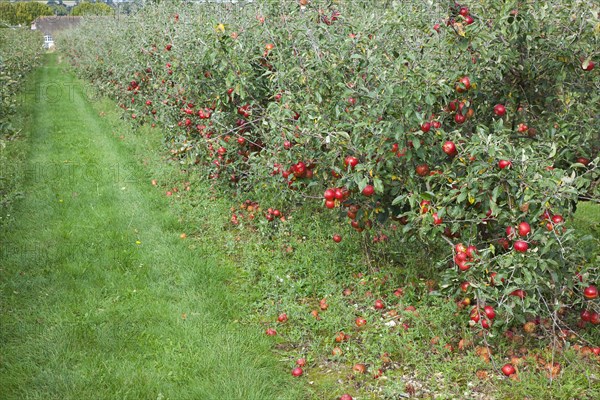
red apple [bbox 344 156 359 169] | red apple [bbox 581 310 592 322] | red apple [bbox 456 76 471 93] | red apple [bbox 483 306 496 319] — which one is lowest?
red apple [bbox 581 310 592 322]

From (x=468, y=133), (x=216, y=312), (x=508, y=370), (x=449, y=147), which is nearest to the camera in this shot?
(x=508, y=370)

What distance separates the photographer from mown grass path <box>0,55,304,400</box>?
11.0 feet

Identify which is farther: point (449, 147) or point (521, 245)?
point (449, 147)

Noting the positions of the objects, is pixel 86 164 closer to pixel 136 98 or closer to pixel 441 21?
pixel 136 98

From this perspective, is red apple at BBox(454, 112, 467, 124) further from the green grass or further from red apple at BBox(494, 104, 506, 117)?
the green grass

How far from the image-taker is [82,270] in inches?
192

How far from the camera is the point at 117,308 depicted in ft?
14.0

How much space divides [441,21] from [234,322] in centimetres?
257

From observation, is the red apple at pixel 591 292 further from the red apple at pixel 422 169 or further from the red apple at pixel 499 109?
the red apple at pixel 499 109

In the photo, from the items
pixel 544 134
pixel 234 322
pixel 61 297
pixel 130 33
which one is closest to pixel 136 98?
pixel 130 33

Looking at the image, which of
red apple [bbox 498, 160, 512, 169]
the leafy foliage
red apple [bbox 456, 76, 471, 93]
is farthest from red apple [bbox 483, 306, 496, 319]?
the leafy foliage

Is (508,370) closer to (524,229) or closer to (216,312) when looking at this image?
(524,229)

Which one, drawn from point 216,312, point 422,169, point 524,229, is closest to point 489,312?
point 524,229

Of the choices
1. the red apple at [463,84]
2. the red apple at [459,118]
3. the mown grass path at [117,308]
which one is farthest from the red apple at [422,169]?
the mown grass path at [117,308]
